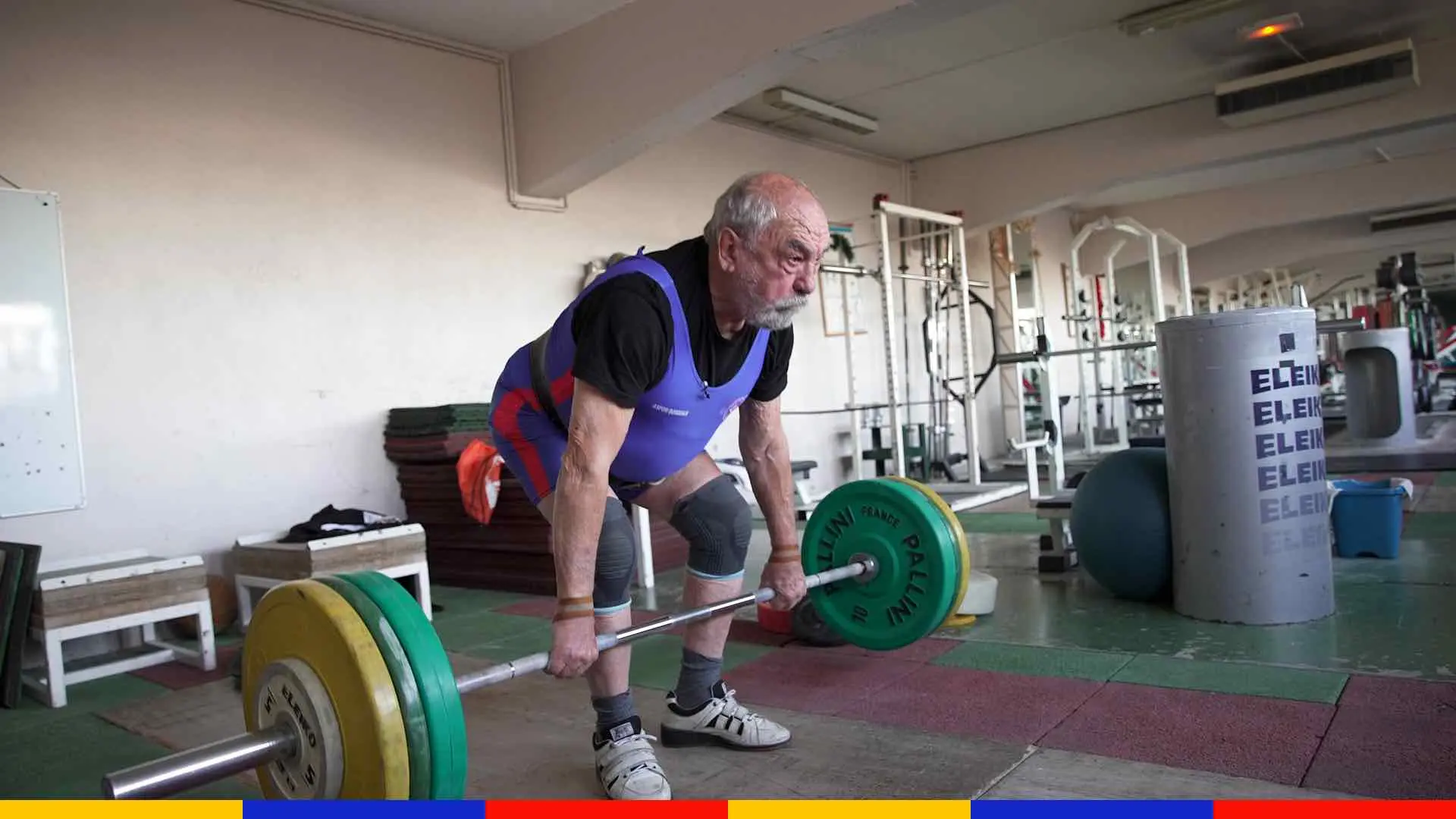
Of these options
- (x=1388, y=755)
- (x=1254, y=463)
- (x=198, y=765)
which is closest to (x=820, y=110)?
(x=1254, y=463)

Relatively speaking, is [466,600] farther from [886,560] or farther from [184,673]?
[886,560]

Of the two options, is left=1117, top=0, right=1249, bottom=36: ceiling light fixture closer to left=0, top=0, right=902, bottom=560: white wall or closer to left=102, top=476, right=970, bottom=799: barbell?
left=0, top=0, right=902, bottom=560: white wall

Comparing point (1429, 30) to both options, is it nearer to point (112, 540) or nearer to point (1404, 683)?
point (1404, 683)

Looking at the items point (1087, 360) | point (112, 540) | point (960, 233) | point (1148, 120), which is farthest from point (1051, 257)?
point (112, 540)

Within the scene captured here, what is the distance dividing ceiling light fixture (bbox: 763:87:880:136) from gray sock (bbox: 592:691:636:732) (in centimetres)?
495

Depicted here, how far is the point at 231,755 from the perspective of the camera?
125 cm

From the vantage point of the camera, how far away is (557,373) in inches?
68.1

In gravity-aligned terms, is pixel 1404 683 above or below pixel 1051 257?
below

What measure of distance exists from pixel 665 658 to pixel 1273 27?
16.9 ft

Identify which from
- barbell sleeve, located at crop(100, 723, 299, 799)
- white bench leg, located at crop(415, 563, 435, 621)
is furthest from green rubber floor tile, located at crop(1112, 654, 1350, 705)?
white bench leg, located at crop(415, 563, 435, 621)

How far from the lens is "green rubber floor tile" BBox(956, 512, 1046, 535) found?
4.71 m

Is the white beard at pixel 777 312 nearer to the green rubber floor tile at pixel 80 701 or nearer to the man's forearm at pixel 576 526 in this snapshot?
the man's forearm at pixel 576 526

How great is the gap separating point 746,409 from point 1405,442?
6.01m

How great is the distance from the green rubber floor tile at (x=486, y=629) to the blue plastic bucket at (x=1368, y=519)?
9.11 feet
